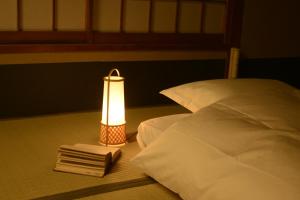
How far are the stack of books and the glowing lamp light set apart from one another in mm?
306

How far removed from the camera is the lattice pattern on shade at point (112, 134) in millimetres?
2018

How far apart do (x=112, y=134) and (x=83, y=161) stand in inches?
13.8

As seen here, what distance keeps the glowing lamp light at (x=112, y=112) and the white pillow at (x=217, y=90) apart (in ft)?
0.88

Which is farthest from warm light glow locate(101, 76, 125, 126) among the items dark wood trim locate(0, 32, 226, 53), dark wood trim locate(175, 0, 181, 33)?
dark wood trim locate(175, 0, 181, 33)

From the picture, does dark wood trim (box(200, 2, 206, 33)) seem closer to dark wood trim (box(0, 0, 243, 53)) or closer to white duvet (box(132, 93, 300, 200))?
dark wood trim (box(0, 0, 243, 53))

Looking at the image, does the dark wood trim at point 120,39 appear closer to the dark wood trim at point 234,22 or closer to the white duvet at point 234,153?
the dark wood trim at point 234,22

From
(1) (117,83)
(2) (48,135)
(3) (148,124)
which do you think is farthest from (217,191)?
(2) (48,135)

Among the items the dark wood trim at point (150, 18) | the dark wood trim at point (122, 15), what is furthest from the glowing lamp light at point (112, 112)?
the dark wood trim at point (150, 18)

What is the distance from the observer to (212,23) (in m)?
3.09

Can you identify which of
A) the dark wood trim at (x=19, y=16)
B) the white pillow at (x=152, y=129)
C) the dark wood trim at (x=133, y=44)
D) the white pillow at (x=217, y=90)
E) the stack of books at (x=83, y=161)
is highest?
the dark wood trim at (x=19, y=16)

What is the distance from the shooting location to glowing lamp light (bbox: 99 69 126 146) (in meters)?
2.01

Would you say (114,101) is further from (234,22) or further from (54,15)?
(234,22)

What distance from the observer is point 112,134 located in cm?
203

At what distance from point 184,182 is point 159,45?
5.17ft
